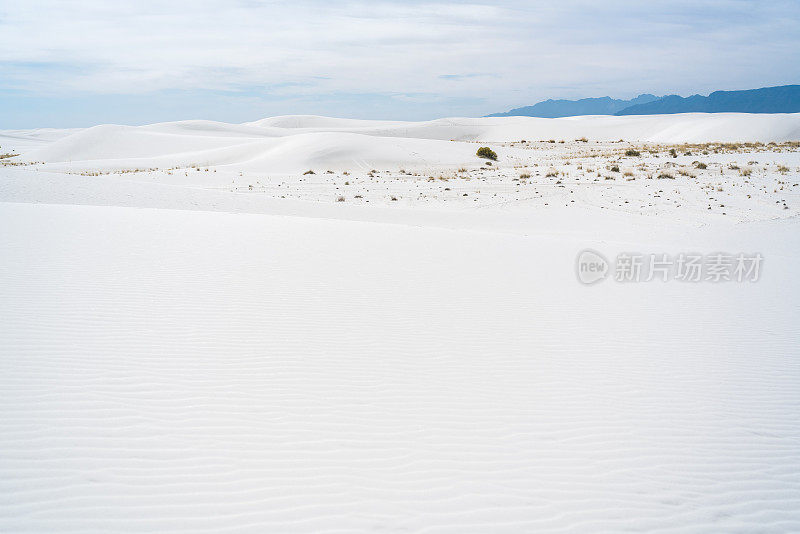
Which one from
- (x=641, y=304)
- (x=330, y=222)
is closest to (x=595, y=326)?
(x=641, y=304)

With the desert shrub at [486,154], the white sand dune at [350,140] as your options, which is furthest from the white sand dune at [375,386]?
the desert shrub at [486,154]

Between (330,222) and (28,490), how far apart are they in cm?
1110

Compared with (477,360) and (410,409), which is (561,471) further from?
(477,360)

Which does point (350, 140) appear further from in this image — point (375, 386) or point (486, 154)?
point (375, 386)

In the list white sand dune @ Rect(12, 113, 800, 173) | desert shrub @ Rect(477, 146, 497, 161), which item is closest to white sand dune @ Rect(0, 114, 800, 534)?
white sand dune @ Rect(12, 113, 800, 173)

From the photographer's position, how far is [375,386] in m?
5.03

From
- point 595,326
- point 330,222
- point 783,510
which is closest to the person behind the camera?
point 783,510

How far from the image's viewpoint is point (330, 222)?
559 inches

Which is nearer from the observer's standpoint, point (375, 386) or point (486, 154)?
point (375, 386)

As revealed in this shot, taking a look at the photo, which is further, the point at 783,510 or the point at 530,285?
the point at 530,285

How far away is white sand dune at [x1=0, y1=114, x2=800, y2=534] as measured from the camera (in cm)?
→ 353

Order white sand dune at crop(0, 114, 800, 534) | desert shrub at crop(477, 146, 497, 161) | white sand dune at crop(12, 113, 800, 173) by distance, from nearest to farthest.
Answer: white sand dune at crop(0, 114, 800, 534) → white sand dune at crop(12, 113, 800, 173) → desert shrub at crop(477, 146, 497, 161)

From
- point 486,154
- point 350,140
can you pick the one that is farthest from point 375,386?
point 350,140

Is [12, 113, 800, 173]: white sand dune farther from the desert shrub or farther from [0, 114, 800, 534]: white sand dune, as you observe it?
[0, 114, 800, 534]: white sand dune
